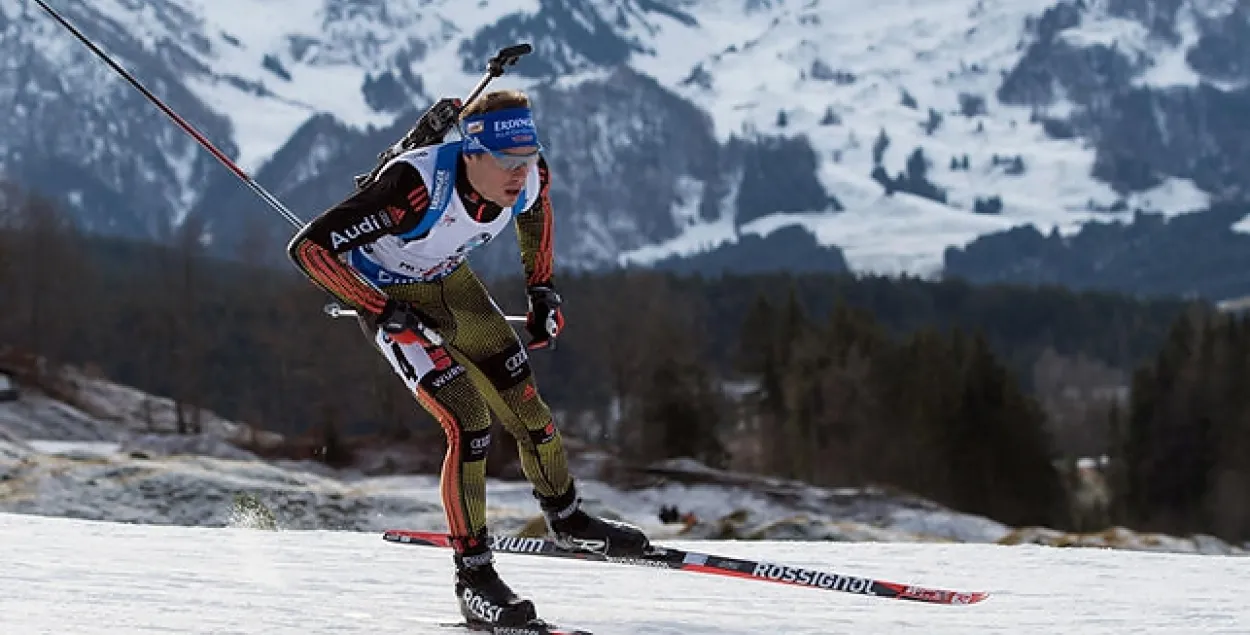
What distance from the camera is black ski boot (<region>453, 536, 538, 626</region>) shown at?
697 cm

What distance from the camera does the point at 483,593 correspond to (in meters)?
7.14

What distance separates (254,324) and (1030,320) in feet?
386

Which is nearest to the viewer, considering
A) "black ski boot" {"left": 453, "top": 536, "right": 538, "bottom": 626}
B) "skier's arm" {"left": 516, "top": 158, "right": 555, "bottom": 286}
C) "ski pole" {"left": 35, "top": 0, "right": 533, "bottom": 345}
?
"black ski boot" {"left": 453, "top": 536, "right": 538, "bottom": 626}

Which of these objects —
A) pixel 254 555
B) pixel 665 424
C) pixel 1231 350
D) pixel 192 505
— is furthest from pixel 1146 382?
pixel 254 555

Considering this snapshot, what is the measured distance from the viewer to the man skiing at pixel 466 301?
6.91m

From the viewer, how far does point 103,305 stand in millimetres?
76625

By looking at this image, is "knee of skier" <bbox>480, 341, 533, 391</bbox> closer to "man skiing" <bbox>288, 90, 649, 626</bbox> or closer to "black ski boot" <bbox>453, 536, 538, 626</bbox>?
"man skiing" <bbox>288, 90, 649, 626</bbox>

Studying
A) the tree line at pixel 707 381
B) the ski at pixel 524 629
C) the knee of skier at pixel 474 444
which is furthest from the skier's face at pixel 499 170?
the tree line at pixel 707 381

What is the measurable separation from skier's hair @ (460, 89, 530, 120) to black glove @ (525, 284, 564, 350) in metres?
1.27

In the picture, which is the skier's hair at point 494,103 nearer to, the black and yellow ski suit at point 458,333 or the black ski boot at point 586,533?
the black and yellow ski suit at point 458,333

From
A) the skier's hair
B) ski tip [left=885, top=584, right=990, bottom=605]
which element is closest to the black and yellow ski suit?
the skier's hair

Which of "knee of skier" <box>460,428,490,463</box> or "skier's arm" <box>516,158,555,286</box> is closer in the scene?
"knee of skier" <box>460,428,490,463</box>

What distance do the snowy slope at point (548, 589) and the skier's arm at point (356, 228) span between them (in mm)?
1589

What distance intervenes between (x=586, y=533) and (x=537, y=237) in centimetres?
160
